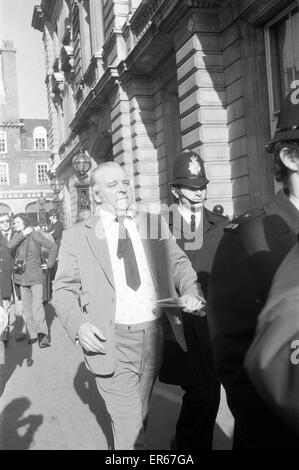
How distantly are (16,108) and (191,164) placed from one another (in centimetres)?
5528

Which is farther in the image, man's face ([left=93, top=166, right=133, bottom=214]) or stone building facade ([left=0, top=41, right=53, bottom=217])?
stone building facade ([left=0, top=41, right=53, bottom=217])

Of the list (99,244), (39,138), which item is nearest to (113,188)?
(99,244)

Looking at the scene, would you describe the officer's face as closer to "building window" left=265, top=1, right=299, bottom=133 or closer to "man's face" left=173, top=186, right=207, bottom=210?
"man's face" left=173, top=186, right=207, bottom=210

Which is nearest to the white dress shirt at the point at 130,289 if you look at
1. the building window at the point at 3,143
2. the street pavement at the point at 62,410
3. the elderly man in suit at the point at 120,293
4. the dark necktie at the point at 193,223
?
the elderly man in suit at the point at 120,293

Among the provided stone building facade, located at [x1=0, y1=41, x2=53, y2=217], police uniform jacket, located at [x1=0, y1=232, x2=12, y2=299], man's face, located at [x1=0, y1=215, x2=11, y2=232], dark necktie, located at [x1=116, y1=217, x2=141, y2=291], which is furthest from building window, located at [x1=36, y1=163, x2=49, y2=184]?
dark necktie, located at [x1=116, y1=217, x2=141, y2=291]

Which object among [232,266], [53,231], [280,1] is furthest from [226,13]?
[232,266]

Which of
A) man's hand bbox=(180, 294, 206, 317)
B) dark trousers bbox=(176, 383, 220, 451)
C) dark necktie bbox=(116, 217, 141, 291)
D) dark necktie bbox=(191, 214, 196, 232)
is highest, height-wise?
dark necktie bbox=(191, 214, 196, 232)

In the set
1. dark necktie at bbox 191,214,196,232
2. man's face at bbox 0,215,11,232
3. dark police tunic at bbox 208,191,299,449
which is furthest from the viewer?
man's face at bbox 0,215,11,232

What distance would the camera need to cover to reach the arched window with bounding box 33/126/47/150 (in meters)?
57.1

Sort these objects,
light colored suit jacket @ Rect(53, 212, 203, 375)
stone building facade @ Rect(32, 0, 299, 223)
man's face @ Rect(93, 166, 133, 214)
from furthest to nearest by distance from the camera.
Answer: stone building facade @ Rect(32, 0, 299, 223) < man's face @ Rect(93, 166, 133, 214) < light colored suit jacket @ Rect(53, 212, 203, 375)

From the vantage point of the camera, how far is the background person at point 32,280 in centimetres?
694

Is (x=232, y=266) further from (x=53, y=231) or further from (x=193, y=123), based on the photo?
(x=53, y=231)

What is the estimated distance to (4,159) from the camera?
53531 mm

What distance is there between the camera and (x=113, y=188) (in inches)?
111
